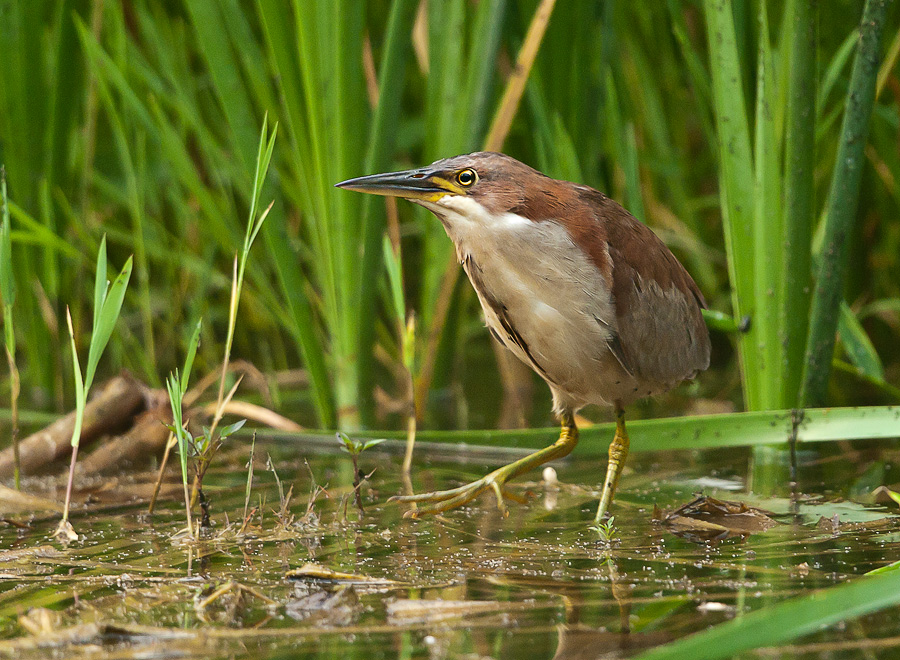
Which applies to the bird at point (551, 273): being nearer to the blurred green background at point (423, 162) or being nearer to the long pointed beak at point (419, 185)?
the long pointed beak at point (419, 185)

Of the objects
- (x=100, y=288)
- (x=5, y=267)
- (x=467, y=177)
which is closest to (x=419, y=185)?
(x=467, y=177)

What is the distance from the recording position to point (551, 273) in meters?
2.52

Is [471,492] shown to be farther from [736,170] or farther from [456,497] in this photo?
[736,170]

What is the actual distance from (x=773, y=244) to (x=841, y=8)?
153 cm

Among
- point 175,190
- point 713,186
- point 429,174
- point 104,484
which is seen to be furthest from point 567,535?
point 713,186

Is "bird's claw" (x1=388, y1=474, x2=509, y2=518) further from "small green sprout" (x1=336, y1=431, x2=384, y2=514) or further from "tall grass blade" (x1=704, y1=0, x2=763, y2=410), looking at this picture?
"tall grass blade" (x1=704, y1=0, x2=763, y2=410)

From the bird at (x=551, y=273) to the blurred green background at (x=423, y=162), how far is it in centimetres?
A: 47

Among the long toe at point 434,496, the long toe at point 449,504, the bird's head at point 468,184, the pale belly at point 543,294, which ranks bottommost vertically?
the long toe at point 449,504

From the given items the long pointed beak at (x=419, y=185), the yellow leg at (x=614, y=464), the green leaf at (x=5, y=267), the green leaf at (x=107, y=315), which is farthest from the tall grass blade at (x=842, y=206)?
the green leaf at (x=5, y=267)

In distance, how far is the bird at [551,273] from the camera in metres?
2.52

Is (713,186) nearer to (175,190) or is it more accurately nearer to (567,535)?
(175,190)

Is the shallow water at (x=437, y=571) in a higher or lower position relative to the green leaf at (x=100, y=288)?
lower

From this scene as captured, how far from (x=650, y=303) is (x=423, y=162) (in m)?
1.79

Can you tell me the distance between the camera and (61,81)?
4020 mm
